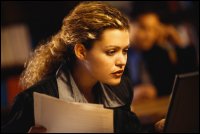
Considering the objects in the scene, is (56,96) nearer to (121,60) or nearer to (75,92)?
(75,92)

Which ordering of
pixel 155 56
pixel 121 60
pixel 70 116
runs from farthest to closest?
pixel 155 56, pixel 121 60, pixel 70 116

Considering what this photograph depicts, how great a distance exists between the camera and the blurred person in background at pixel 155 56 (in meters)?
2.72

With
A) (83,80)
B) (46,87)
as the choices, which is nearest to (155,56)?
(83,80)

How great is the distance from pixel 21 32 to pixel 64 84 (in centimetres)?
145

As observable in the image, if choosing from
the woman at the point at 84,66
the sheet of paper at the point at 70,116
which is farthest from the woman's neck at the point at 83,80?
the sheet of paper at the point at 70,116

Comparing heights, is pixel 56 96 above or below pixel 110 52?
below

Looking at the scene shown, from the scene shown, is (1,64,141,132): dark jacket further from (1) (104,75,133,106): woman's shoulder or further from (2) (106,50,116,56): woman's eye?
(2) (106,50,116,56): woman's eye

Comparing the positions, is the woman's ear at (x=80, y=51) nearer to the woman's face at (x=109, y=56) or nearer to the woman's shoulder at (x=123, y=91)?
the woman's face at (x=109, y=56)

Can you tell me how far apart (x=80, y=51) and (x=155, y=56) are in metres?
1.49

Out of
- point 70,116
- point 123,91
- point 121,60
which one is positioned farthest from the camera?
point 123,91

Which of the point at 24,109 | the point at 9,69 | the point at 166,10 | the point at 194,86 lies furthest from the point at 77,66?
the point at 166,10

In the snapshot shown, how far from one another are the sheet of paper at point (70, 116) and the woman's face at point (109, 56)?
240 millimetres

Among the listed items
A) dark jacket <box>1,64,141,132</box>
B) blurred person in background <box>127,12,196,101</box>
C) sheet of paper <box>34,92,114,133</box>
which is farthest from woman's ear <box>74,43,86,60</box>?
blurred person in background <box>127,12,196,101</box>

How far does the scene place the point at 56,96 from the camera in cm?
134
